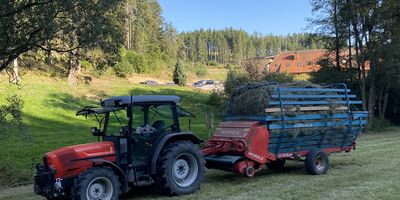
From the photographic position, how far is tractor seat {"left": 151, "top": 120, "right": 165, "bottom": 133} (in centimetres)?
915

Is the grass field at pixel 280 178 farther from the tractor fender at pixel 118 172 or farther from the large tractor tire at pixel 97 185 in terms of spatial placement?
the large tractor tire at pixel 97 185

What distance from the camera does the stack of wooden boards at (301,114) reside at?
10656 millimetres

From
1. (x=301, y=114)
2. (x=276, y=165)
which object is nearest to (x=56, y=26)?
(x=301, y=114)

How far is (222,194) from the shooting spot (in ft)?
29.5

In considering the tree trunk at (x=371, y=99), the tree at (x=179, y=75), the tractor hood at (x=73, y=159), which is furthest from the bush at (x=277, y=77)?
the tree at (x=179, y=75)

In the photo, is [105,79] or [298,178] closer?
[298,178]

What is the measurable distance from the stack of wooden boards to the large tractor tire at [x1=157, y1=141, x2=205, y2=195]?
2057 millimetres

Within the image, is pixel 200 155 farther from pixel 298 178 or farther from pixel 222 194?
pixel 298 178

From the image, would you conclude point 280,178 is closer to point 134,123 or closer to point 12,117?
point 134,123

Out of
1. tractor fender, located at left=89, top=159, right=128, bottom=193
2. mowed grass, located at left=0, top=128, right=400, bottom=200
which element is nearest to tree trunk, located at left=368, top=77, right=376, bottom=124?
mowed grass, located at left=0, top=128, right=400, bottom=200

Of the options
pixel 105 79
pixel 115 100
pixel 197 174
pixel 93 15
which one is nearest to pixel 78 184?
pixel 115 100

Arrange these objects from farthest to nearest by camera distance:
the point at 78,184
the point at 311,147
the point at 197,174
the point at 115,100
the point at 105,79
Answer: the point at 105,79 < the point at 311,147 < the point at 197,174 < the point at 115,100 < the point at 78,184

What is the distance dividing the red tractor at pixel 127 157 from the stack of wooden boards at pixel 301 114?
81.1 inches

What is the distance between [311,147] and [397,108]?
2327 cm
